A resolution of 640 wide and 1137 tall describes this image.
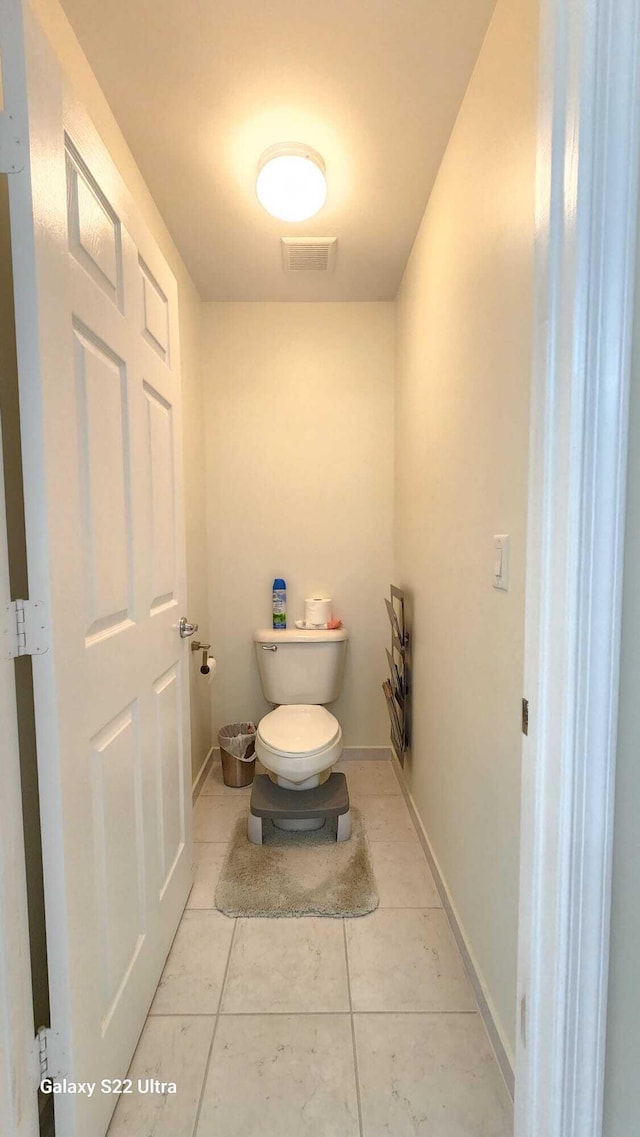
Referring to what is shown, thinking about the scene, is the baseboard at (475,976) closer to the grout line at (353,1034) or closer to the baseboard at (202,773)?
the grout line at (353,1034)

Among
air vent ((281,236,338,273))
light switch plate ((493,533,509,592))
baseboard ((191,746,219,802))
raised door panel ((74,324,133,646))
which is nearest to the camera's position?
raised door panel ((74,324,133,646))

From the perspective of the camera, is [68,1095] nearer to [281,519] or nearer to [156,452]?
[156,452]

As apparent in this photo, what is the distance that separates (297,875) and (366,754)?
37.2 inches

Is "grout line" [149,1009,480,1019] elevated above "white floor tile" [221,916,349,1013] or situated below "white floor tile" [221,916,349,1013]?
above

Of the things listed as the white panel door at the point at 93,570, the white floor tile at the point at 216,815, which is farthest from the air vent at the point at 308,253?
the white floor tile at the point at 216,815

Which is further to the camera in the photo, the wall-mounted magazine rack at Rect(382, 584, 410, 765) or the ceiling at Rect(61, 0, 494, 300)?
the wall-mounted magazine rack at Rect(382, 584, 410, 765)

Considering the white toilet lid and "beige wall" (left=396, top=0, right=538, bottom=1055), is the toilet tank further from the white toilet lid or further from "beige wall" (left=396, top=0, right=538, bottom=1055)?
"beige wall" (left=396, top=0, right=538, bottom=1055)

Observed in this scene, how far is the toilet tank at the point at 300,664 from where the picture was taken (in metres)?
2.30

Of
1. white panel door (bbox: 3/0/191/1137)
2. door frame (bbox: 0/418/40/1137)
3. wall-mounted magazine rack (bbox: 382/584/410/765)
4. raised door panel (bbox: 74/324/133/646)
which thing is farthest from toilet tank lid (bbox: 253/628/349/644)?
door frame (bbox: 0/418/40/1137)

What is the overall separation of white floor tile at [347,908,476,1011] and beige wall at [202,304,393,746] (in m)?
1.14

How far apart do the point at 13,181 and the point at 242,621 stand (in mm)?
1954

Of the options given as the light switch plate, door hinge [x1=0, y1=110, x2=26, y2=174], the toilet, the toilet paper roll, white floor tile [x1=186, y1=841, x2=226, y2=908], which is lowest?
white floor tile [x1=186, y1=841, x2=226, y2=908]

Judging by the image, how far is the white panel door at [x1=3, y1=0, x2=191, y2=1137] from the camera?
2.57 ft

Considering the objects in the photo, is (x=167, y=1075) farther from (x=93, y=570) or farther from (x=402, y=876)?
(x=93, y=570)
